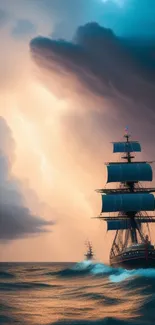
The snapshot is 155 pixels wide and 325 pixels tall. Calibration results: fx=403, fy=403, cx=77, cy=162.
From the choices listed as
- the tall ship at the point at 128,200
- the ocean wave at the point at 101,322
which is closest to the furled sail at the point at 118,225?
the tall ship at the point at 128,200

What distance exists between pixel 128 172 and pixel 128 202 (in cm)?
925

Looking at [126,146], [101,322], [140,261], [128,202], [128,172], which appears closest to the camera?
[101,322]

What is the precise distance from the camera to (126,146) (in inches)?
4656

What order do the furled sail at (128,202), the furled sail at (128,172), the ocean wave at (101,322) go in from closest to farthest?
the ocean wave at (101,322) → the furled sail at (128,202) → the furled sail at (128,172)

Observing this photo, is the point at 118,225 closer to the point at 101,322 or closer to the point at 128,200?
the point at 128,200

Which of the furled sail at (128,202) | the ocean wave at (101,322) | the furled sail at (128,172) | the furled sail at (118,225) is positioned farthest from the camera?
the furled sail at (128,172)

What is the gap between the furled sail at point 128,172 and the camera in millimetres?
107625

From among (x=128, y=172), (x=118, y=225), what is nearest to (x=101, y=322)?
(x=128, y=172)

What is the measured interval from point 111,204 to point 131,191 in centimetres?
766

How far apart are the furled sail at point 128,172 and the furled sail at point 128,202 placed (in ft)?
17.1

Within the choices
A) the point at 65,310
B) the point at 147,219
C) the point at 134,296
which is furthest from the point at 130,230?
the point at 65,310

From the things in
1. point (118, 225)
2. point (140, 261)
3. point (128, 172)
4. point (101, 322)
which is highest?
point (128, 172)

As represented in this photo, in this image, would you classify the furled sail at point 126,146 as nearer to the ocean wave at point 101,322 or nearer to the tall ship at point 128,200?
the tall ship at point 128,200

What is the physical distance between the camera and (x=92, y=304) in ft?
131
